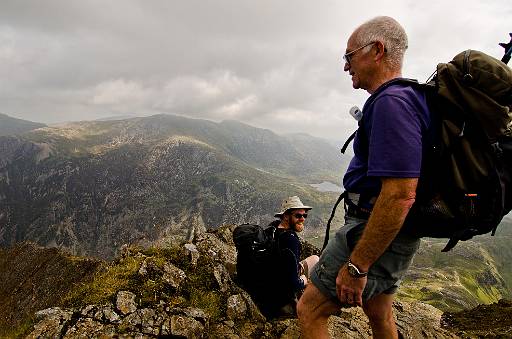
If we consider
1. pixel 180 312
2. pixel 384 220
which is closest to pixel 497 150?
pixel 384 220

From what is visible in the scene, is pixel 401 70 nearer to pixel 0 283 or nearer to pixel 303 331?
pixel 303 331

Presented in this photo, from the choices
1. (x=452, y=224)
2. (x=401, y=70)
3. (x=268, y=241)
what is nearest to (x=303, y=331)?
(x=452, y=224)

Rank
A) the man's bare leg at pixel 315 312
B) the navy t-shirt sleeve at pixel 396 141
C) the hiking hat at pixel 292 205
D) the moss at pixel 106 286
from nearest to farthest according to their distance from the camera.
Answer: the navy t-shirt sleeve at pixel 396 141 < the man's bare leg at pixel 315 312 < the moss at pixel 106 286 < the hiking hat at pixel 292 205

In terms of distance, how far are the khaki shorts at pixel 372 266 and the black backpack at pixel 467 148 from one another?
54 centimetres

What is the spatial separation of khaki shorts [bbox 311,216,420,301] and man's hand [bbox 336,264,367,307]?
0.81 feet

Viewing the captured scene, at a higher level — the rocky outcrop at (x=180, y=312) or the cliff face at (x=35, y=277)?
the rocky outcrop at (x=180, y=312)

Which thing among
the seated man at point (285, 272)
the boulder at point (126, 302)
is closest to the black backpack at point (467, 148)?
the seated man at point (285, 272)

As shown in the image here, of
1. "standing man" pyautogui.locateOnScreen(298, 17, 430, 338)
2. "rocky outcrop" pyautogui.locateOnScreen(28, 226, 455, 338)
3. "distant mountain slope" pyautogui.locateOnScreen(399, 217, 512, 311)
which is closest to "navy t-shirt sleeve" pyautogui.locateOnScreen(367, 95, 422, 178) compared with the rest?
"standing man" pyautogui.locateOnScreen(298, 17, 430, 338)

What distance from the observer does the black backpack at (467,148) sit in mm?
3736

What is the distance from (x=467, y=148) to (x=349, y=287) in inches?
82.6

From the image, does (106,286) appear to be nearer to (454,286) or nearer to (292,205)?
(292,205)

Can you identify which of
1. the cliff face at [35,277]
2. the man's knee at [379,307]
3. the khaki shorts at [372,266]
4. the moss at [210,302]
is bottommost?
the cliff face at [35,277]

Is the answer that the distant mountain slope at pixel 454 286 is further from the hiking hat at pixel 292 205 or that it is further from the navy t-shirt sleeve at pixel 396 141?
the navy t-shirt sleeve at pixel 396 141

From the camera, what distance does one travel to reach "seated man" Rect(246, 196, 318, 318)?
32.2ft
